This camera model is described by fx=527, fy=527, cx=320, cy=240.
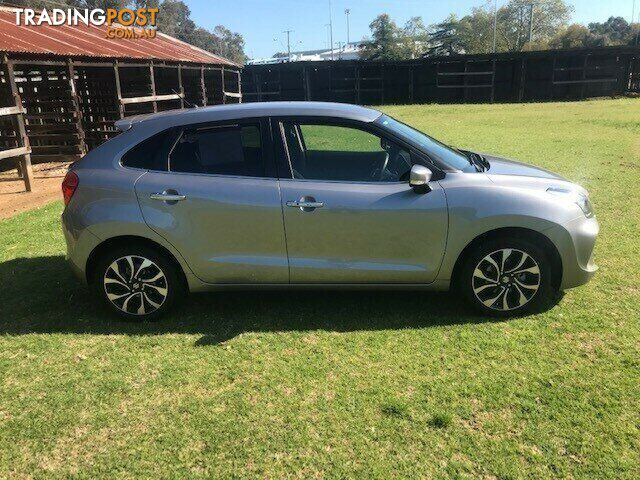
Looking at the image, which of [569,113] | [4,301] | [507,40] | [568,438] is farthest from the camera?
[507,40]

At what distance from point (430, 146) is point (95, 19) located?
1944 centimetres

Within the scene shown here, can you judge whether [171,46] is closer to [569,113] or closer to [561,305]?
[569,113]

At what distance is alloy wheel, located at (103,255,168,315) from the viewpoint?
4.22 m

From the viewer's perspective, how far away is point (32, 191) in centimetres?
1050

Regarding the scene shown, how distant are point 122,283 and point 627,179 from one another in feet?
28.7

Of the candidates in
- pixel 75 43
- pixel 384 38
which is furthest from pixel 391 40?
pixel 75 43

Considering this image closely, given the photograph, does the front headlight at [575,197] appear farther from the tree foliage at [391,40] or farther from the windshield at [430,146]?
the tree foliage at [391,40]

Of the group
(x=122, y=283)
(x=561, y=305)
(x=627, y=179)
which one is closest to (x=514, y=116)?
(x=627, y=179)

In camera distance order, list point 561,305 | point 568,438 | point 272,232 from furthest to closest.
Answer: point 561,305 < point 272,232 < point 568,438

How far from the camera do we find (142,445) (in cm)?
294

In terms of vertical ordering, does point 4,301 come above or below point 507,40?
below

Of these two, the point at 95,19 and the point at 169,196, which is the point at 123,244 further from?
the point at 95,19

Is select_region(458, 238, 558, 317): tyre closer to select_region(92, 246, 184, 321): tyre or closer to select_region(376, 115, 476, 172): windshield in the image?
select_region(376, 115, 476, 172): windshield

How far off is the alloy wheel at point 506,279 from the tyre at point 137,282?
7.99 ft
